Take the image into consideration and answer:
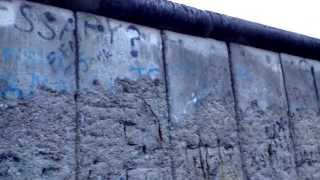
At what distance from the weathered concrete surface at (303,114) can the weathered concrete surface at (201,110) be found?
0.83 meters

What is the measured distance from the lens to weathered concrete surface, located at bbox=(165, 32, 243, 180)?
3173 mm

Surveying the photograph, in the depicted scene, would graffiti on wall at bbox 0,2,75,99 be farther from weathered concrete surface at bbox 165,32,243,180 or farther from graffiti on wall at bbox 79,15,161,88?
weathered concrete surface at bbox 165,32,243,180

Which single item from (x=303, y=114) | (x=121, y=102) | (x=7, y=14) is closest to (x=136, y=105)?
(x=121, y=102)

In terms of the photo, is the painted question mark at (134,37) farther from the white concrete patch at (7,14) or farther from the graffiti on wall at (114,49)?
the white concrete patch at (7,14)

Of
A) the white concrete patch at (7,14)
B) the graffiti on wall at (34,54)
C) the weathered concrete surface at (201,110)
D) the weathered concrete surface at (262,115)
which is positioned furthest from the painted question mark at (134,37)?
the weathered concrete surface at (262,115)

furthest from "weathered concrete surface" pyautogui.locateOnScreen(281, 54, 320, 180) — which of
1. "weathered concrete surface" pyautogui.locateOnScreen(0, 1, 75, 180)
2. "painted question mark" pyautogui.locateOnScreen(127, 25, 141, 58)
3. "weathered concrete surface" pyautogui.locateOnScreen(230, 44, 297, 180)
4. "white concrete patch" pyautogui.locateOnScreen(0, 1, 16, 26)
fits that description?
"white concrete patch" pyautogui.locateOnScreen(0, 1, 16, 26)

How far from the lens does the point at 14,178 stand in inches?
94.3

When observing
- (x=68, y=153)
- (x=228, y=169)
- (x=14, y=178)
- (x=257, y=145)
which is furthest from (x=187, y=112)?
(x=14, y=178)

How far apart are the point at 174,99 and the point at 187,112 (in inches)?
5.9

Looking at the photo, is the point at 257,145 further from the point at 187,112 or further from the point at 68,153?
the point at 68,153

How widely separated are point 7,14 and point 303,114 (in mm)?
2881

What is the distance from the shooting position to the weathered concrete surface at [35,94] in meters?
2.44

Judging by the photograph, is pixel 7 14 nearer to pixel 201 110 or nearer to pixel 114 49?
pixel 114 49

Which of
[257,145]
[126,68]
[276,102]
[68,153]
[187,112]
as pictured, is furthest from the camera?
[276,102]
